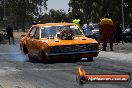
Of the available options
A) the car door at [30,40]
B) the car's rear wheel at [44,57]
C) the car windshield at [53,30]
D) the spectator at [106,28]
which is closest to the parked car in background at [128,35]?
the spectator at [106,28]

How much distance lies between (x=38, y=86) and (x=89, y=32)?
766 inches

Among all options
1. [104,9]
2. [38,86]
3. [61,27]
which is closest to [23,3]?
[104,9]

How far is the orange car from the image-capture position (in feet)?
50.3

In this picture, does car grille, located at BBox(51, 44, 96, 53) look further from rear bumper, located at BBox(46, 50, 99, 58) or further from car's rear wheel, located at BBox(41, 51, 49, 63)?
car's rear wheel, located at BBox(41, 51, 49, 63)

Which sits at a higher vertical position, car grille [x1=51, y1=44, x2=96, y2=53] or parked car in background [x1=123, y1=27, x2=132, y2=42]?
car grille [x1=51, y1=44, x2=96, y2=53]

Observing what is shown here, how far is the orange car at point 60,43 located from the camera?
15.3m

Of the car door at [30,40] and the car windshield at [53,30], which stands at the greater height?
the car windshield at [53,30]

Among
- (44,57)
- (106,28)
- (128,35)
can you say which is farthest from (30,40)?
(128,35)

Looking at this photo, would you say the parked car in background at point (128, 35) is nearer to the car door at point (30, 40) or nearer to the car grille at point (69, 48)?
the car door at point (30, 40)

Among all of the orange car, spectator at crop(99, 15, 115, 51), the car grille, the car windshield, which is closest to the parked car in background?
spectator at crop(99, 15, 115, 51)

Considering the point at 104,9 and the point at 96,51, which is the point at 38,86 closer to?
the point at 96,51

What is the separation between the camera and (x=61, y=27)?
1678 centimetres

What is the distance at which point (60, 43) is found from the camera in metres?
15.4

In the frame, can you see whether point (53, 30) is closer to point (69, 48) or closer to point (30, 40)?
point (30, 40)
